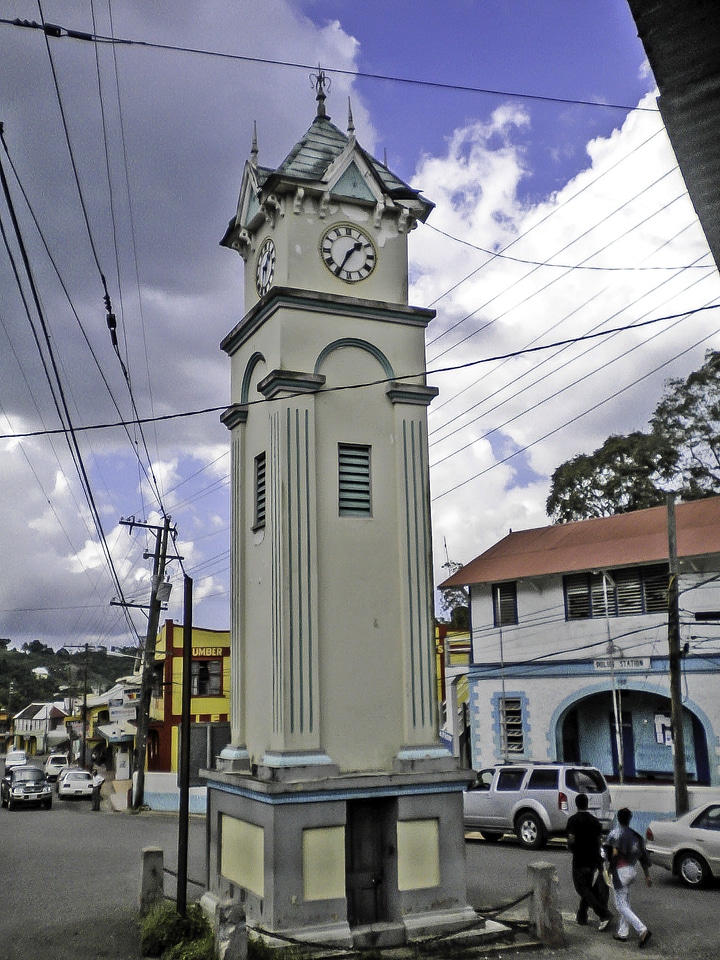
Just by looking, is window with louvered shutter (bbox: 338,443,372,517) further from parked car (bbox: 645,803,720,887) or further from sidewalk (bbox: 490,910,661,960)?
parked car (bbox: 645,803,720,887)

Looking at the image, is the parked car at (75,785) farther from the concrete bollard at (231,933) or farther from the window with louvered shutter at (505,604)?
the concrete bollard at (231,933)

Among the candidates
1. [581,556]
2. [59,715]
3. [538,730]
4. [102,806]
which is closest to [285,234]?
[581,556]

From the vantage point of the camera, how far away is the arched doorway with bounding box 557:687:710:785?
2462 centimetres

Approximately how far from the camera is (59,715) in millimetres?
103625

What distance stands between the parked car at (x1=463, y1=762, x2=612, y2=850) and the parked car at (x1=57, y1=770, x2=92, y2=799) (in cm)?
2333

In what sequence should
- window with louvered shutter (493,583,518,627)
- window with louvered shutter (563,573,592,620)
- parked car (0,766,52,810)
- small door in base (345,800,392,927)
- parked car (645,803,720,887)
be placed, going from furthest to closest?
parked car (0,766,52,810) < window with louvered shutter (493,583,518,627) < window with louvered shutter (563,573,592,620) < parked car (645,803,720,887) < small door in base (345,800,392,927)

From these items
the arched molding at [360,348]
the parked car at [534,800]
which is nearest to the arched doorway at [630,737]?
the parked car at [534,800]

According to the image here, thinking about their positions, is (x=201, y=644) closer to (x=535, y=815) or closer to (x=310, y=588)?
(x=535, y=815)

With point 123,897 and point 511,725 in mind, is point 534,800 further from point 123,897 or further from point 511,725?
point 123,897

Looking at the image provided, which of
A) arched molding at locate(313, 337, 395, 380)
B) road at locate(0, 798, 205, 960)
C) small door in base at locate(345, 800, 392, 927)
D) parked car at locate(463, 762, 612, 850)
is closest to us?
small door in base at locate(345, 800, 392, 927)

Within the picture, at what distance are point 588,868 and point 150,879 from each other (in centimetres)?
626

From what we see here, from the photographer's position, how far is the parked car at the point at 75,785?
39.6 metres

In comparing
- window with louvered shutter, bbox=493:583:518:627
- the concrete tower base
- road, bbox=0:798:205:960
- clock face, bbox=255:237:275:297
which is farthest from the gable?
clock face, bbox=255:237:275:297

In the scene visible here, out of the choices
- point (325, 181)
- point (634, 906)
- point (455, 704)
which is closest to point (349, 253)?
point (325, 181)
